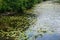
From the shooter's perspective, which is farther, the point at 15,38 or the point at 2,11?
the point at 2,11

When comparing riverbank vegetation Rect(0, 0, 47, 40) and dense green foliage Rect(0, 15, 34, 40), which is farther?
riverbank vegetation Rect(0, 0, 47, 40)

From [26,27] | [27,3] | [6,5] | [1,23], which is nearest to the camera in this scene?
[26,27]

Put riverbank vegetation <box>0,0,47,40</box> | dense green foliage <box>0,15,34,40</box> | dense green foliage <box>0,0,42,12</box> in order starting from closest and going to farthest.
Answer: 1. dense green foliage <box>0,15,34,40</box>
2. riverbank vegetation <box>0,0,47,40</box>
3. dense green foliage <box>0,0,42,12</box>

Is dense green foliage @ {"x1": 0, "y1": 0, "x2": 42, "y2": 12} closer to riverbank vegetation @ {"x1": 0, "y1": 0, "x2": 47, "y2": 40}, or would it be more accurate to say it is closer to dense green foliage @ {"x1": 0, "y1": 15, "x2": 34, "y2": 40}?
riverbank vegetation @ {"x1": 0, "y1": 0, "x2": 47, "y2": 40}

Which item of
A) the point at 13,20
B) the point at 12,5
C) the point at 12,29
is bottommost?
the point at 13,20

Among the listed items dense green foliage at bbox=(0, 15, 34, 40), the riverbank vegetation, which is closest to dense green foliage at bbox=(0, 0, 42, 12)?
the riverbank vegetation

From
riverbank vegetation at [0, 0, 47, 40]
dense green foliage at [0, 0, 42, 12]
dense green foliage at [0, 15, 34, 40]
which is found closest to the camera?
dense green foliage at [0, 15, 34, 40]

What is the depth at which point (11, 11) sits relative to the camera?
2025 centimetres

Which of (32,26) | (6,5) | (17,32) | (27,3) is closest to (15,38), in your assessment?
(17,32)

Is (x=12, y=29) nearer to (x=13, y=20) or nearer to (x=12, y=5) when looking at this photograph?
(x=13, y=20)

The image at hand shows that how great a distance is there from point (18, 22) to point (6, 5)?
397 centimetres

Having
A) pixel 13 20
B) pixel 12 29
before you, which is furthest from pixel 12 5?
pixel 12 29

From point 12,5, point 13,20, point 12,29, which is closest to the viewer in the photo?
point 12,29

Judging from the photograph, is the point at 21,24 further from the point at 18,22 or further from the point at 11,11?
the point at 11,11
